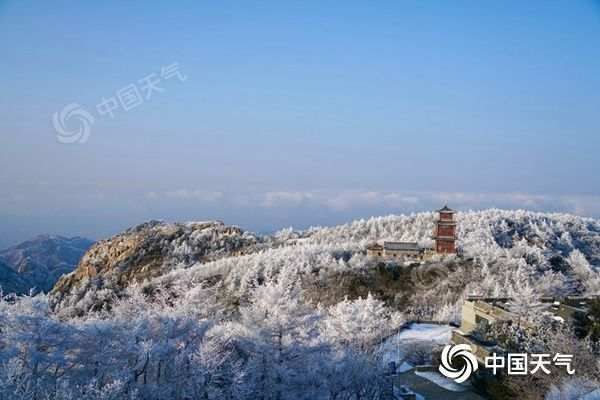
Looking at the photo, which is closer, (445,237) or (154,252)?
(445,237)

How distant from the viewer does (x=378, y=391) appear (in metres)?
16.8

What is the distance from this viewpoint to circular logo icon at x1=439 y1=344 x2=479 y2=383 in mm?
20797

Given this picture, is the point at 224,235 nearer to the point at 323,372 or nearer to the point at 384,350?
the point at 384,350

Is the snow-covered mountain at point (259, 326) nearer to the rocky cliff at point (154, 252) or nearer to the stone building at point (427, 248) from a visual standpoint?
the stone building at point (427, 248)

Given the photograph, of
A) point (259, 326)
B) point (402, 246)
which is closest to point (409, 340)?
point (259, 326)

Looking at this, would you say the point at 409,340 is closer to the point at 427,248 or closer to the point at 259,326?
the point at 259,326

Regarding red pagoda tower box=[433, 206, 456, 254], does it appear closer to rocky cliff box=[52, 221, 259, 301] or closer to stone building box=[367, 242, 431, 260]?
stone building box=[367, 242, 431, 260]

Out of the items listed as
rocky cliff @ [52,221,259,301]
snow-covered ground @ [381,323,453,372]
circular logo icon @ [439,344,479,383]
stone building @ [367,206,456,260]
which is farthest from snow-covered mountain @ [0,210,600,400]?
rocky cliff @ [52,221,259,301]

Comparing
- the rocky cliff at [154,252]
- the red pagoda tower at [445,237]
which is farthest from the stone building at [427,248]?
the rocky cliff at [154,252]

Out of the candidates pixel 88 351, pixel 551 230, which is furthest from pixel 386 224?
pixel 88 351

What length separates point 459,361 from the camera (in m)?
22.5

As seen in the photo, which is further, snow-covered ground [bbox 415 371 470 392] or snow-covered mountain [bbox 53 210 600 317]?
snow-covered mountain [bbox 53 210 600 317]

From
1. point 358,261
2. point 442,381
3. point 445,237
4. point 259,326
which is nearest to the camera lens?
point 259,326

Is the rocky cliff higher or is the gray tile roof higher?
the gray tile roof
